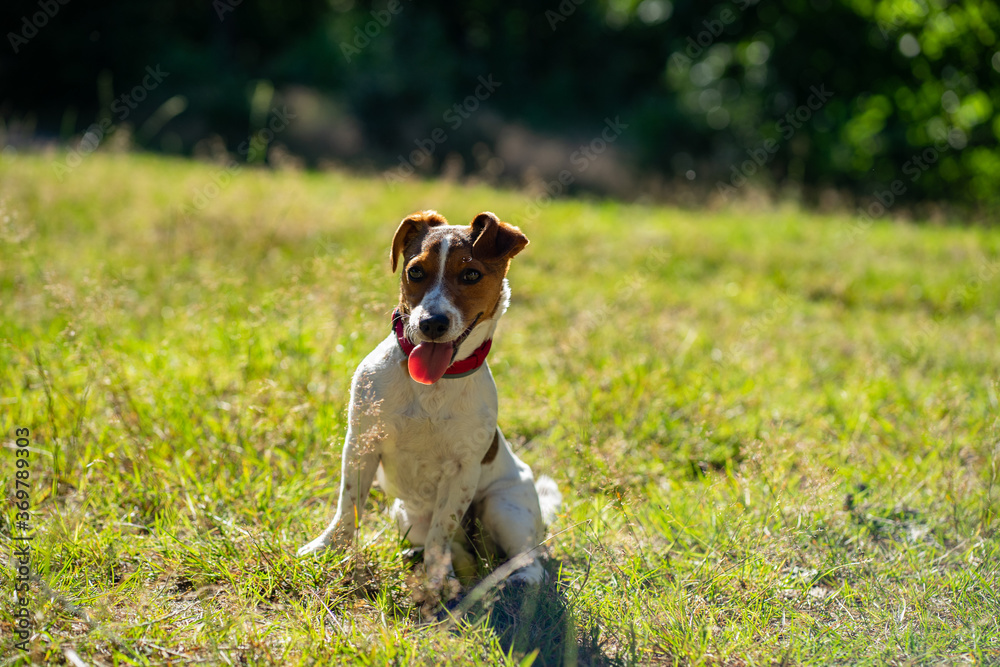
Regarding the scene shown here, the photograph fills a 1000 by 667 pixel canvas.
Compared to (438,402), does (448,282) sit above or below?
above

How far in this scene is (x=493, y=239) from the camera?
8.59 ft

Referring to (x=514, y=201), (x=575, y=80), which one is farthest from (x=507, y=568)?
(x=575, y=80)

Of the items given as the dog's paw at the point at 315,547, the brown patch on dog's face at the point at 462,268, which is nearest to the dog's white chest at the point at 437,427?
the brown patch on dog's face at the point at 462,268

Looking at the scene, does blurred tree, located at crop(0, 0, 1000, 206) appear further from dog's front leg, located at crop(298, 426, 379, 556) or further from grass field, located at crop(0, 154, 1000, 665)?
dog's front leg, located at crop(298, 426, 379, 556)

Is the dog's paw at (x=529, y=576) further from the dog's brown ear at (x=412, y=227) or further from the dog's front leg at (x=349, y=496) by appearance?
the dog's brown ear at (x=412, y=227)

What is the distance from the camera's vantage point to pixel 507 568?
7.87 feet

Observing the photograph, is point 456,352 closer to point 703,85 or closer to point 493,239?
point 493,239

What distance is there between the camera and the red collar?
2.56 m

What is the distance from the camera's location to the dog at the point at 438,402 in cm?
250

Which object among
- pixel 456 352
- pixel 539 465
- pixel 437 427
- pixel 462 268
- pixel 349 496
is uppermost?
pixel 462 268

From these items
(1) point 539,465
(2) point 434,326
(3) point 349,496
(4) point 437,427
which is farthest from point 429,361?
(1) point 539,465

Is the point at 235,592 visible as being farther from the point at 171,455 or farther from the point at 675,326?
the point at 675,326

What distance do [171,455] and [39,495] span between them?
0.54m

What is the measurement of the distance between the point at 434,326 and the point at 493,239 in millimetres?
461
